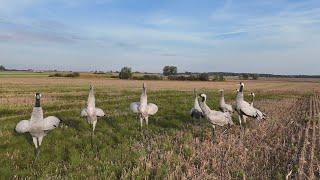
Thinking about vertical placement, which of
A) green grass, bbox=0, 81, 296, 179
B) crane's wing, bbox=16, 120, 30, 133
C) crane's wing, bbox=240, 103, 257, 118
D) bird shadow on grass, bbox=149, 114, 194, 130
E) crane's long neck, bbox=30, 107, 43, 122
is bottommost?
bird shadow on grass, bbox=149, 114, 194, 130

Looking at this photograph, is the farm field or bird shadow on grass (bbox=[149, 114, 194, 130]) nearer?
the farm field

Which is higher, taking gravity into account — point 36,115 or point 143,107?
point 36,115

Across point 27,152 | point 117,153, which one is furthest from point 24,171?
point 117,153

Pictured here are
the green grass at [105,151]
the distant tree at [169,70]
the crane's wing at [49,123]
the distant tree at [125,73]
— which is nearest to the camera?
the green grass at [105,151]

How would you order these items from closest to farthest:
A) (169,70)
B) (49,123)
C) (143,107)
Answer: (49,123), (143,107), (169,70)

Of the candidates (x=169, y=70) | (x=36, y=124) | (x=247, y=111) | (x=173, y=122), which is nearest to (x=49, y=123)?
(x=36, y=124)

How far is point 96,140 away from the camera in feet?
46.8

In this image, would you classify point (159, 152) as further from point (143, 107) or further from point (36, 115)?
point (143, 107)

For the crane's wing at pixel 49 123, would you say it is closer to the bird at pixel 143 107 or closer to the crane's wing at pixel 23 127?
the crane's wing at pixel 23 127

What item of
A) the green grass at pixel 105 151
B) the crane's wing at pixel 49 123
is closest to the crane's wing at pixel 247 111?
the green grass at pixel 105 151

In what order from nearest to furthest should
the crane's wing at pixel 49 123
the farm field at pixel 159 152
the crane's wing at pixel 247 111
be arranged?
the farm field at pixel 159 152
the crane's wing at pixel 49 123
the crane's wing at pixel 247 111

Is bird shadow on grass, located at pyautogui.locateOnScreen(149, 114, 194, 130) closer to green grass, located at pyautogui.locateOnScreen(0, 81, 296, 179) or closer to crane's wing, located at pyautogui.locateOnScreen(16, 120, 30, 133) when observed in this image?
green grass, located at pyautogui.locateOnScreen(0, 81, 296, 179)

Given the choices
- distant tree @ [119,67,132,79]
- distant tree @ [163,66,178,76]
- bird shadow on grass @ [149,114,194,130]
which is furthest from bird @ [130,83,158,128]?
distant tree @ [163,66,178,76]

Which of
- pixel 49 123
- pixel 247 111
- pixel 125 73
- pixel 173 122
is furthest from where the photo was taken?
pixel 125 73
